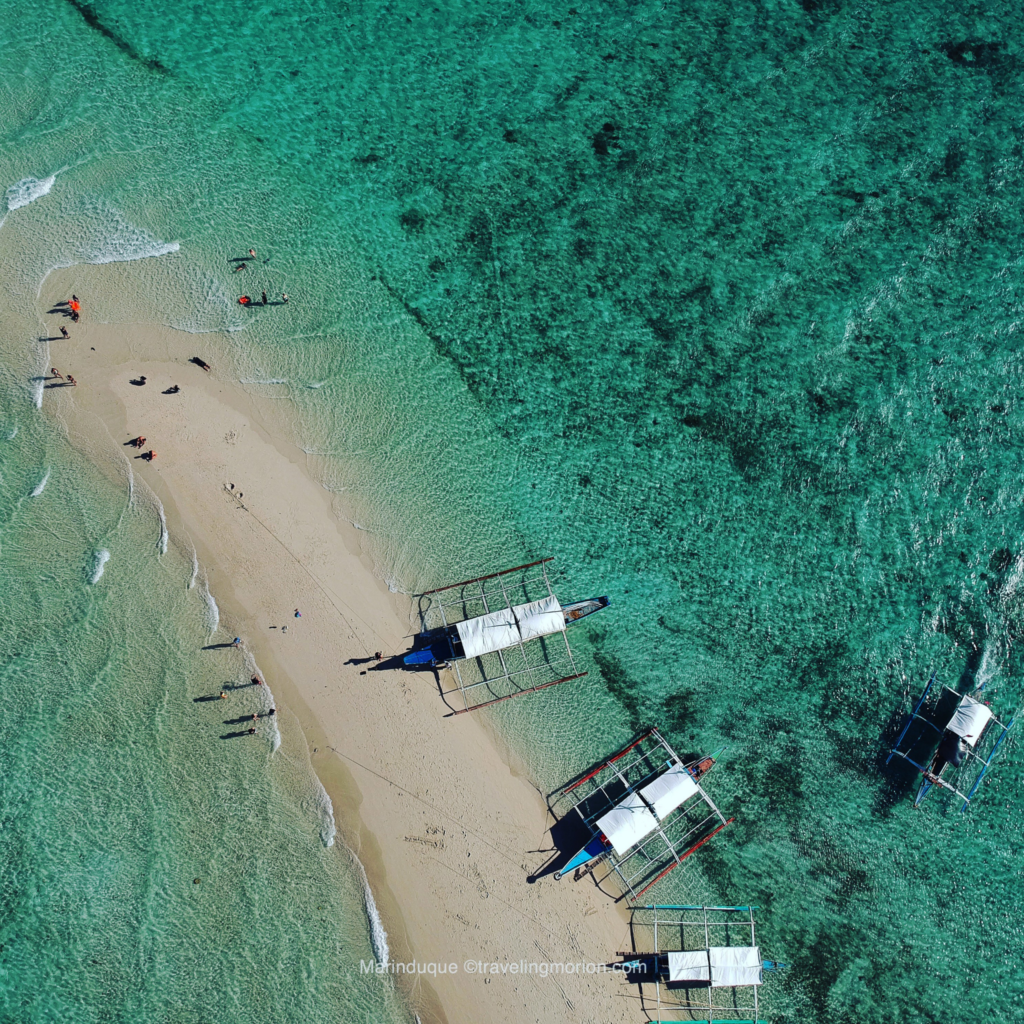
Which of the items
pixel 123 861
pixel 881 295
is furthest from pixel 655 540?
pixel 123 861

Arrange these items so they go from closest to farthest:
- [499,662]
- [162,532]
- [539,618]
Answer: [539,618]
[162,532]
[499,662]

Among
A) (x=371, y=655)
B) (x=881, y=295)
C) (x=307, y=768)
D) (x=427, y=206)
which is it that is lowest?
(x=307, y=768)

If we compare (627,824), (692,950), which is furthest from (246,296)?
(692,950)

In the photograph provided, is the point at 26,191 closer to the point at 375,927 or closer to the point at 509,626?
the point at 509,626

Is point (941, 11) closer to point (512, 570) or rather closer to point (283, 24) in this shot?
point (283, 24)

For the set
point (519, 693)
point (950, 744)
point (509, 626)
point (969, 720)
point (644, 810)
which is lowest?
point (644, 810)

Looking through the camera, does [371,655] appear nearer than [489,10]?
Yes

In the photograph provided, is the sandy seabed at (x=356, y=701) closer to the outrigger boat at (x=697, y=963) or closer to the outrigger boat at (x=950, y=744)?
the outrigger boat at (x=697, y=963)

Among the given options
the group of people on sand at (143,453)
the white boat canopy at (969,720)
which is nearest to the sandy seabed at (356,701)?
the group of people on sand at (143,453)

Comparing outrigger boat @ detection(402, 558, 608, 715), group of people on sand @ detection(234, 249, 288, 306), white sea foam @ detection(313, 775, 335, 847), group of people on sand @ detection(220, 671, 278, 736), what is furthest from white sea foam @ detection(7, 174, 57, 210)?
white sea foam @ detection(313, 775, 335, 847)
